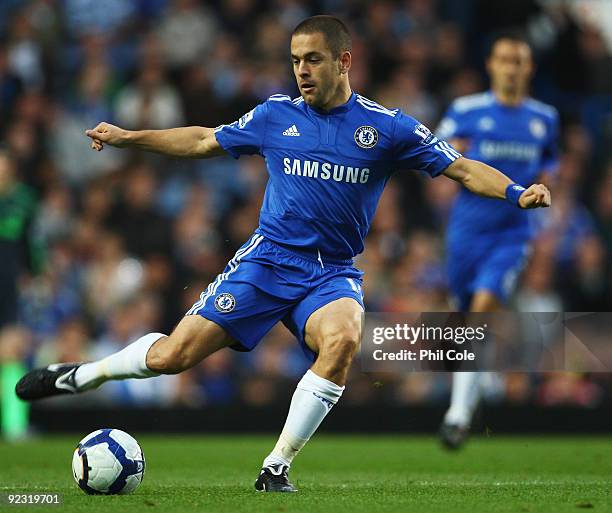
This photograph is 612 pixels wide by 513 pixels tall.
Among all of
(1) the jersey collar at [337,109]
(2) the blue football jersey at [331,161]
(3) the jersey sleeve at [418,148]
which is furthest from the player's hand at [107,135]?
(3) the jersey sleeve at [418,148]

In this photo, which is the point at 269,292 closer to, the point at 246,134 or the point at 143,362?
the point at 143,362

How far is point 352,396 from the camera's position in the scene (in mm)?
13281

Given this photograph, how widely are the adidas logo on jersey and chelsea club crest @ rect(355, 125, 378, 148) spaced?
33cm

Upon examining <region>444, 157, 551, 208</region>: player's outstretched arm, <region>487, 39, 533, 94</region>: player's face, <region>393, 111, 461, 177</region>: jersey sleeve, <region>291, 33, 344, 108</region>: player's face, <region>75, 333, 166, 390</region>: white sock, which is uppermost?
<region>487, 39, 533, 94</region>: player's face

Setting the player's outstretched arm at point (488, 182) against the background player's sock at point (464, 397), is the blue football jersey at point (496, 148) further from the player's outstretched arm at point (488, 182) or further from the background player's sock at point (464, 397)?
the player's outstretched arm at point (488, 182)

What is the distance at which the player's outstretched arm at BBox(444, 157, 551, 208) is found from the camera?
6809 millimetres

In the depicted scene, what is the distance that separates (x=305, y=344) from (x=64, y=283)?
770 centimetres

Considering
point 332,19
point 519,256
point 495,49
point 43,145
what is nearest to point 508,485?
point 332,19

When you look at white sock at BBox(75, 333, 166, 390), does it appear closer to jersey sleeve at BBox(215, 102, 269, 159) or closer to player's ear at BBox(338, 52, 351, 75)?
jersey sleeve at BBox(215, 102, 269, 159)

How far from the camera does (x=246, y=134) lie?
728 cm

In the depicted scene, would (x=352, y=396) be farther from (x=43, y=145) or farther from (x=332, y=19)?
(x=332, y=19)

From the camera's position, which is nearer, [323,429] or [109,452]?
[109,452]

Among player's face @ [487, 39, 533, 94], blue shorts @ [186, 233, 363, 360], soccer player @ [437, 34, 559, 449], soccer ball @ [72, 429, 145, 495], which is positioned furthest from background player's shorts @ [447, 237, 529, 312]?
soccer ball @ [72, 429, 145, 495]

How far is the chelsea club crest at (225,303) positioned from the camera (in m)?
7.01
